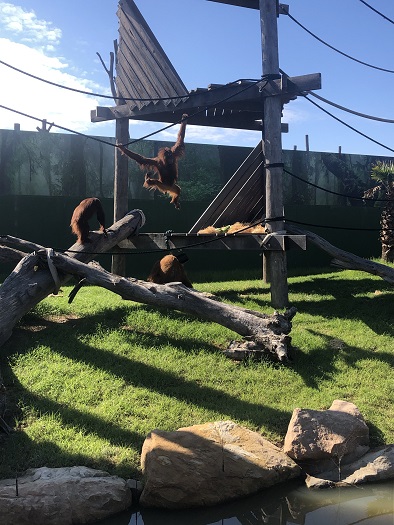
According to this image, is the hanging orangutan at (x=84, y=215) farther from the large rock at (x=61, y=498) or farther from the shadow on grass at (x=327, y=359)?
→ the large rock at (x=61, y=498)

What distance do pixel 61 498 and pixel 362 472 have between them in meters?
2.49

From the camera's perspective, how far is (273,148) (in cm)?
803

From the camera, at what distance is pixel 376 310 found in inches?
307

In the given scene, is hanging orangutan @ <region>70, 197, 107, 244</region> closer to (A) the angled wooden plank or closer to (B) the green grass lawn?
(B) the green grass lawn

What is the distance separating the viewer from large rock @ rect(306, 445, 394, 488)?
416 centimetres

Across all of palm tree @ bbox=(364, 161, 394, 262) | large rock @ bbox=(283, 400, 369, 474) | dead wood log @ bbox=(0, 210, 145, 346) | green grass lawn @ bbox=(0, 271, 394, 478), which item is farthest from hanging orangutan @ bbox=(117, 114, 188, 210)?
palm tree @ bbox=(364, 161, 394, 262)

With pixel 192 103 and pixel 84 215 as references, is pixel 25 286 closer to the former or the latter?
pixel 84 215

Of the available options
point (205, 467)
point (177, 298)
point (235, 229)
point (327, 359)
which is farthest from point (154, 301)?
point (205, 467)

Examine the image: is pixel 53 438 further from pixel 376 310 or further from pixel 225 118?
pixel 225 118

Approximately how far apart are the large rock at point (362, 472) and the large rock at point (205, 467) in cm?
23

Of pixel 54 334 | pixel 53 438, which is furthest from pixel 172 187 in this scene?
pixel 53 438

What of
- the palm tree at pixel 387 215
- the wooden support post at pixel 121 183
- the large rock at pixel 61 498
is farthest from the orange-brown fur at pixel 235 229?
the large rock at pixel 61 498

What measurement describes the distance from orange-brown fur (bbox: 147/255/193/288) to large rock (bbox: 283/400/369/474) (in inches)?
147

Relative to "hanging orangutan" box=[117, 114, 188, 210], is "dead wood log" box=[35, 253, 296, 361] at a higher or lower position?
lower
